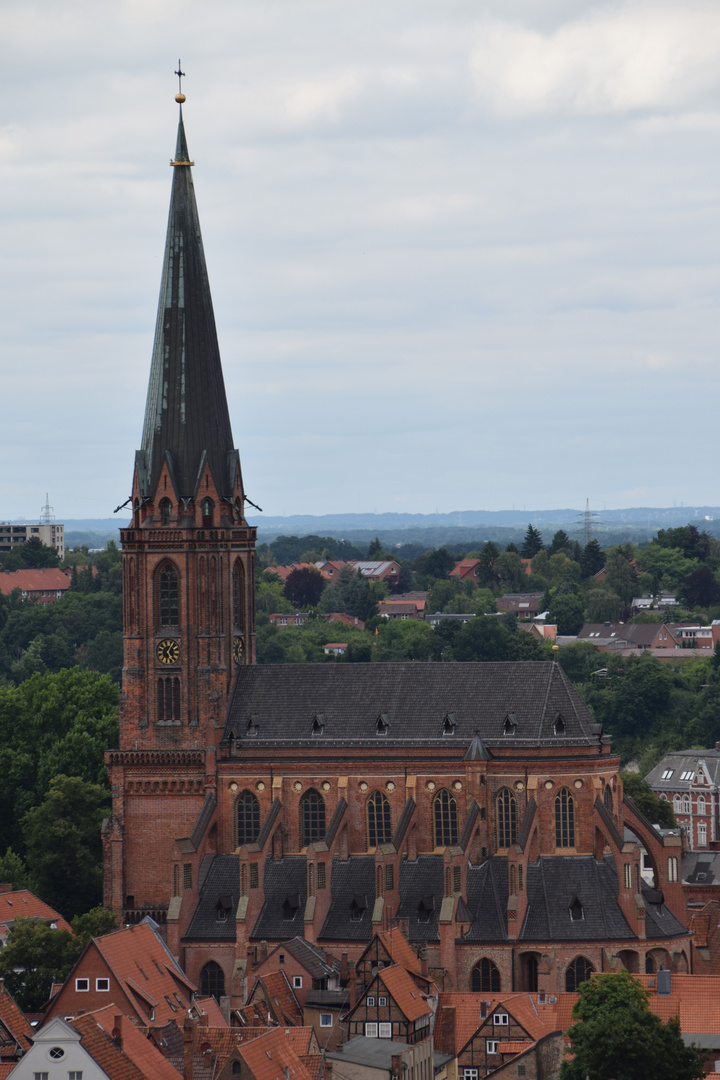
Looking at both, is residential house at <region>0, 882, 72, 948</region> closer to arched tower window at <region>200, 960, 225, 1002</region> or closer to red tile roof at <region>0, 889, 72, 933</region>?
red tile roof at <region>0, 889, 72, 933</region>

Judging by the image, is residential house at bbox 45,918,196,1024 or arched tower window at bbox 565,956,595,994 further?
arched tower window at bbox 565,956,595,994

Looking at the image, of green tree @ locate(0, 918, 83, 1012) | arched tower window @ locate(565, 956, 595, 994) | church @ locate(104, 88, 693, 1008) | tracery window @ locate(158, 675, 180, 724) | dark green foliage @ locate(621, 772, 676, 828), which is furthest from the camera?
dark green foliage @ locate(621, 772, 676, 828)

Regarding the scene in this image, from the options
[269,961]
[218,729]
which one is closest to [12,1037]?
[269,961]

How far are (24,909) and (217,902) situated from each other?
47.2 ft

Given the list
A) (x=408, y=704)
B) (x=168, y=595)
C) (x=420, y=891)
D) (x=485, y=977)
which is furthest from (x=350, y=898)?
(x=168, y=595)

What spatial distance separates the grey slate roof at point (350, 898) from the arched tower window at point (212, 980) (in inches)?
209

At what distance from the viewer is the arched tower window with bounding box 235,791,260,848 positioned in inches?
4742

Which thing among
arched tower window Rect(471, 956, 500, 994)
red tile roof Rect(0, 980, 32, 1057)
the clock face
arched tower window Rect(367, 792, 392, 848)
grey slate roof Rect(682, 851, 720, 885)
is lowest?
grey slate roof Rect(682, 851, 720, 885)

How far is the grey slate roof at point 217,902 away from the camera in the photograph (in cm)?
11612

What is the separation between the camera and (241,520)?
125 meters

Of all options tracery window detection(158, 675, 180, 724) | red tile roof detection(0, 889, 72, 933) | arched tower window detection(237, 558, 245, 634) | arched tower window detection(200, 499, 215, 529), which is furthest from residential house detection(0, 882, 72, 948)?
arched tower window detection(200, 499, 215, 529)

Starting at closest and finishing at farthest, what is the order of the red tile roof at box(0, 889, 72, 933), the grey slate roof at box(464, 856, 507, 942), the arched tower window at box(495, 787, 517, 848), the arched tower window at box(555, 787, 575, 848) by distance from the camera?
the grey slate roof at box(464, 856, 507, 942)
the arched tower window at box(555, 787, 575, 848)
the arched tower window at box(495, 787, 517, 848)
the red tile roof at box(0, 889, 72, 933)

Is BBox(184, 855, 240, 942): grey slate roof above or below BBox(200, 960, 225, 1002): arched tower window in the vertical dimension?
above

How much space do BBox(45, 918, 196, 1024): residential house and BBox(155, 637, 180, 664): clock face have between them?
17145 millimetres
